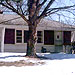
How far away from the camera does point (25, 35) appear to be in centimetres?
2261

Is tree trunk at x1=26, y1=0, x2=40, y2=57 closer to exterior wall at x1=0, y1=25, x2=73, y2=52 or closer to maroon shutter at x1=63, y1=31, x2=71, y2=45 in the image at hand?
exterior wall at x1=0, y1=25, x2=73, y2=52

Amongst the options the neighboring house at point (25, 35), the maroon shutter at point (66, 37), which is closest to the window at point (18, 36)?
the neighboring house at point (25, 35)

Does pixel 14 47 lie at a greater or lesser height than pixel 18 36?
lesser

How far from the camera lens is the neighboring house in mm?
20434

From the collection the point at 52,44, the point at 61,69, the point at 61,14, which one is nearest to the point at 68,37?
the point at 52,44

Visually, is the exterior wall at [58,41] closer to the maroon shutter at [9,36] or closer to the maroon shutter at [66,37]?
the maroon shutter at [66,37]

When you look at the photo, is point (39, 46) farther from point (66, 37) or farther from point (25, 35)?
point (66, 37)

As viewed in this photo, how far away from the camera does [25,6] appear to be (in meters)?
14.6

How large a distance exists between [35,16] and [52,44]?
1027cm

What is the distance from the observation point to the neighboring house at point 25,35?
20.4 m

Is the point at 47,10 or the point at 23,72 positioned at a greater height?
the point at 47,10

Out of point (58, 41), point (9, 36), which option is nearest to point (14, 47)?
point (9, 36)

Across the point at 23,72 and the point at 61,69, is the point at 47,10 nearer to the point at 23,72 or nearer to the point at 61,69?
the point at 61,69

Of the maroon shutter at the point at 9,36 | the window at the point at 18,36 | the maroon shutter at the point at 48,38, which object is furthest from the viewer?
the maroon shutter at the point at 48,38
